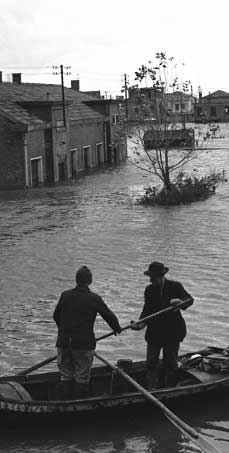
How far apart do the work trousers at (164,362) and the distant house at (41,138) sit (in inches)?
1160

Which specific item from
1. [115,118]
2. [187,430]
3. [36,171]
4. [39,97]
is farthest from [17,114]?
[187,430]

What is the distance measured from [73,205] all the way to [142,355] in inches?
822

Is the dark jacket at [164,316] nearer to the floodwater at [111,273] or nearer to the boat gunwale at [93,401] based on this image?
the boat gunwale at [93,401]

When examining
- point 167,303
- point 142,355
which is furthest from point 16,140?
point 167,303

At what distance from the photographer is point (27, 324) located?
15.0m

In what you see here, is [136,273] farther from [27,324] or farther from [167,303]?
[167,303]

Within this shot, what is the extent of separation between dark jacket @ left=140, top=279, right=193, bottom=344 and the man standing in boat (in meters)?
0.75

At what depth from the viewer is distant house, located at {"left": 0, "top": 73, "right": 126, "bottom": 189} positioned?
3916 centimetres

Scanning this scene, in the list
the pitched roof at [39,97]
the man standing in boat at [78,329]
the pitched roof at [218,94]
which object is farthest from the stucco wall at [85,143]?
the pitched roof at [218,94]

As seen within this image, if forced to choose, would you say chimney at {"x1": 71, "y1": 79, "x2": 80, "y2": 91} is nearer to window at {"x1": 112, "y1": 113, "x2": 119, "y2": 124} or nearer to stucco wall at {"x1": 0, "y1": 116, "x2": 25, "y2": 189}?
window at {"x1": 112, "y1": 113, "x2": 119, "y2": 124}

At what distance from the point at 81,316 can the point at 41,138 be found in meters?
33.3

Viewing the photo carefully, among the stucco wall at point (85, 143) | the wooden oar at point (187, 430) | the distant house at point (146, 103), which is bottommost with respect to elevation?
the wooden oar at point (187, 430)

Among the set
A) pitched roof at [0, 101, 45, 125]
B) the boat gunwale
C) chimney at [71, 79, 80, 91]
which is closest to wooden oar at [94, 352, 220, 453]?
the boat gunwale

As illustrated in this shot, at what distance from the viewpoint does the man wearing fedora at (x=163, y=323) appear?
32.3ft
